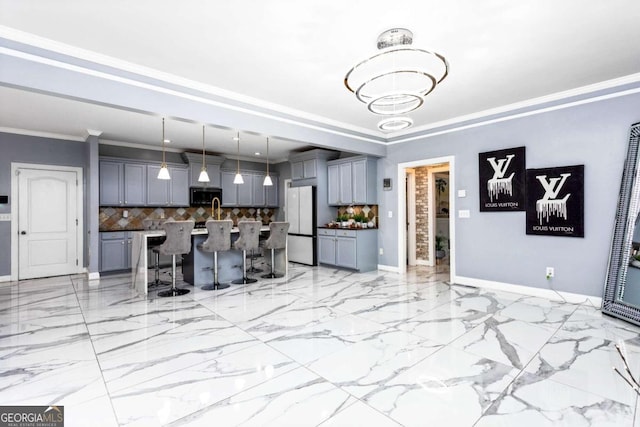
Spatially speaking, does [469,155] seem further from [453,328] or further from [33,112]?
[33,112]

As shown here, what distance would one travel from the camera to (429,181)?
22.3 ft

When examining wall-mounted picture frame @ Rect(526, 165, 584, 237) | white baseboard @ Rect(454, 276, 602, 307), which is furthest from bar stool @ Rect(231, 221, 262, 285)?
wall-mounted picture frame @ Rect(526, 165, 584, 237)

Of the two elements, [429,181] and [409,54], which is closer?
[409,54]

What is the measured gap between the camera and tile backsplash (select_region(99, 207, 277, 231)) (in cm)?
640

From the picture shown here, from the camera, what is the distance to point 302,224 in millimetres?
6949

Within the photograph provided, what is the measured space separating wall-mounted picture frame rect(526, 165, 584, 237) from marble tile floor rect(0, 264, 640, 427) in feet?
3.08

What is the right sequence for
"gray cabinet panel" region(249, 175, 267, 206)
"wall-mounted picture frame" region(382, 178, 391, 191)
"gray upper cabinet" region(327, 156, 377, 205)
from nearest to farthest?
"wall-mounted picture frame" region(382, 178, 391, 191), "gray upper cabinet" region(327, 156, 377, 205), "gray cabinet panel" region(249, 175, 267, 206)

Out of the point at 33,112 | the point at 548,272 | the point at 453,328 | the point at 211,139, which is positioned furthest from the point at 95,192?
the point at 548,272

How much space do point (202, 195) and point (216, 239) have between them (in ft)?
9.55

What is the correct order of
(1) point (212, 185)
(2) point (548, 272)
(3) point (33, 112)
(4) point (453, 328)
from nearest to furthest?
(4) point (453, 328) < (2) point (548, 272) < (3) point (33, 112) < (1) point (212, 185)

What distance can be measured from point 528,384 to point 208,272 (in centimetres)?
434

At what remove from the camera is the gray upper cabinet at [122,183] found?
612 cm

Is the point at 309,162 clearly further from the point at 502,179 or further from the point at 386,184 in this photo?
the point at 502,179

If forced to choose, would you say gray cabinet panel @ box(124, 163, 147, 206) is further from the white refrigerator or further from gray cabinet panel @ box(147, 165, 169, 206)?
the white refrigerator
